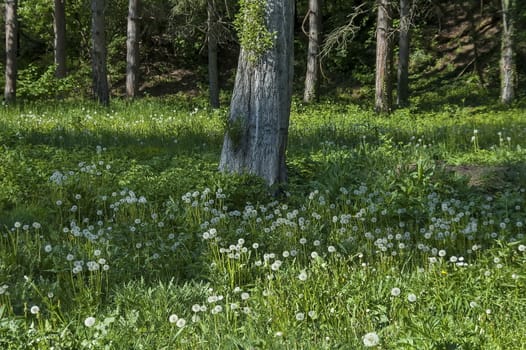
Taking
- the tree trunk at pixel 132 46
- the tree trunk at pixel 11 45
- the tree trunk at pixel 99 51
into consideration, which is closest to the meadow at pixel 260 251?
the tree trunk at pixel 99 51

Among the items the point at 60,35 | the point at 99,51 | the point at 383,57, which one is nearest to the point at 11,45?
the point at 99,51

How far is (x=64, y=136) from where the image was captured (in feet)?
34.1

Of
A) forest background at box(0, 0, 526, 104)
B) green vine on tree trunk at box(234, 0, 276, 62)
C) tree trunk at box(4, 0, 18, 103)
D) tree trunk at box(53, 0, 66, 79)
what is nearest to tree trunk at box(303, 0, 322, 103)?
forest background at box(0, 0, 526, 104)

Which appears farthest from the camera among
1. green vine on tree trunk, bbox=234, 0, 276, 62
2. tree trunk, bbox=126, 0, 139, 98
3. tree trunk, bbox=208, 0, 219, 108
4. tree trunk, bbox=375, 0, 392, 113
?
tree trunk, bbox=126, 0, 139, 98

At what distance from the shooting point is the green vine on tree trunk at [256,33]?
7098 mm

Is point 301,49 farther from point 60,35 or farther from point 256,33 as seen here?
point 256,33

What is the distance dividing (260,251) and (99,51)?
12355 millimetres

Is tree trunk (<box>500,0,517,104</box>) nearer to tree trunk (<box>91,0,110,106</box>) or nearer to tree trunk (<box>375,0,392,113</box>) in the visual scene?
tree trunk (<box>375,0,392,113</box>)

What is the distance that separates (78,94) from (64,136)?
659 inches

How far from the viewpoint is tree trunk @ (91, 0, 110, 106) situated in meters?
15.5

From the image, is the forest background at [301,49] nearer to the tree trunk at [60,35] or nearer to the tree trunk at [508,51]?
the tree trunk at [60,35]

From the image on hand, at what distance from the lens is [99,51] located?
1598 cm

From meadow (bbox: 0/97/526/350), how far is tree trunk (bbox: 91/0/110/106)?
6.49 meters

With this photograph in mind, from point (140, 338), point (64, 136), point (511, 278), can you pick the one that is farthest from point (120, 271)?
point (64, 136)
